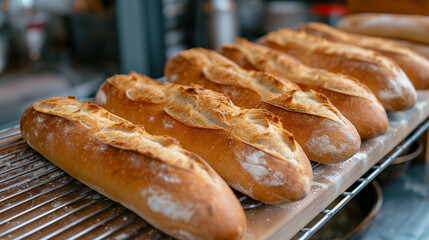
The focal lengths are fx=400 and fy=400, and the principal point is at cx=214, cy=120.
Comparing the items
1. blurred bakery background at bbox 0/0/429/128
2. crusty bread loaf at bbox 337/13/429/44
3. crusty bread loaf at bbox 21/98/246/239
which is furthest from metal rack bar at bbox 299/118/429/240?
blurred bakery background at bbox 0/0/429/128

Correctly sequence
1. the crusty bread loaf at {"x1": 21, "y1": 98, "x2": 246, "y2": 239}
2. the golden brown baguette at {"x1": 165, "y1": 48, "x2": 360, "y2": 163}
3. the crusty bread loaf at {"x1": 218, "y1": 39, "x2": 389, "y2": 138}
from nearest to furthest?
the crusty bread loaf at {"x1": 21, "y1": 98, "x2": 246, "y2": 239} → the golden brown baguette at {"x1": 165, "y1": 48, "x2": 360, "y2": 163} → the crusty bread loaf at {"x1": 218, "y1": 39, "x2": 389, "y2": 138}

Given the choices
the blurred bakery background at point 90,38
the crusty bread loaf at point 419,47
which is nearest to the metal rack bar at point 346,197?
the crusty bread loaf at point 419,47

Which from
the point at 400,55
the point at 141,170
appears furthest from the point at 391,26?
the point at 141,170

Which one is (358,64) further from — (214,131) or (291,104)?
(214,131)

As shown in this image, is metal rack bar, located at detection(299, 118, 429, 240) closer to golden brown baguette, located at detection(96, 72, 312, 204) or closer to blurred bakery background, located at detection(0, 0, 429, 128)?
golden brown baguette, located at detection(96, 72, 312, 204)

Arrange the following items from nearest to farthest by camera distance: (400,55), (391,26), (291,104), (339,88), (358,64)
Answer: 1. (291,104)
2. (339,88)
3. (358,64)
4. (400,55)
5. (391,26)

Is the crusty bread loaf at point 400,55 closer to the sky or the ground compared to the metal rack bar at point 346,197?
closer to the sky

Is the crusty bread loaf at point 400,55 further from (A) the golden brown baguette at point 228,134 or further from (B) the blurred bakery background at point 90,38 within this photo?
(A) the golden brown baguette at point 228,134

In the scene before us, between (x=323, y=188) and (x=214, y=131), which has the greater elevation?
(x=214, y=131)
